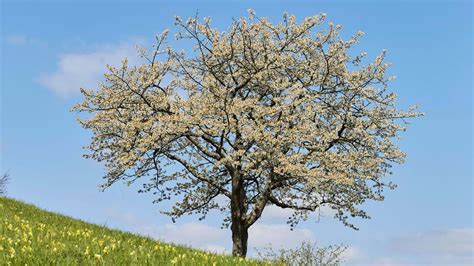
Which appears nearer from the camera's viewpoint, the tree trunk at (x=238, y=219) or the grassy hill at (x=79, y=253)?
the grassy hill at (x=79, y=253)

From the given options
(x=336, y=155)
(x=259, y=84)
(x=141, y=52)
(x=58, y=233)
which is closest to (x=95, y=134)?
(x=141, y=52)

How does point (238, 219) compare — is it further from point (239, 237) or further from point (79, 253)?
point (79, 253)

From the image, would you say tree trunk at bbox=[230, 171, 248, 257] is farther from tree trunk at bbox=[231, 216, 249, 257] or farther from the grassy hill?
the grassy hill

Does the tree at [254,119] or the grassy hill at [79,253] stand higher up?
the tree at [254,119]

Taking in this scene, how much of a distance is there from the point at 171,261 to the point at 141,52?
19021 mm

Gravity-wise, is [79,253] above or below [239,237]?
below

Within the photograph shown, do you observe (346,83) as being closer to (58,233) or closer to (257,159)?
(257,159)

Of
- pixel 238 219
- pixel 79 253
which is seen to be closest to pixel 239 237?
pixel 238 219

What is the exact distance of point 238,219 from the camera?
2681 cm

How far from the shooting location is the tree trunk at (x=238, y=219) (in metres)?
26.5

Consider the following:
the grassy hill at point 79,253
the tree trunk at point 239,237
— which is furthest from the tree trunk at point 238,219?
the grassy hill at point 79,253

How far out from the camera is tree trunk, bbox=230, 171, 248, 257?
26531 mm

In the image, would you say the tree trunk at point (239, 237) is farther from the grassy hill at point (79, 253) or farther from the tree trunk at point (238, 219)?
the grassy hill at point (79, 253)

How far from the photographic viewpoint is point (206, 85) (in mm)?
27859
